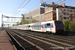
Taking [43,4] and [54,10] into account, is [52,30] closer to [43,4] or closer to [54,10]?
[43,4]

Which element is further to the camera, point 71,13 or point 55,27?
point 71,13

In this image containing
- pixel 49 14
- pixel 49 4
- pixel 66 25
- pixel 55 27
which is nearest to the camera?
pixel 55 27

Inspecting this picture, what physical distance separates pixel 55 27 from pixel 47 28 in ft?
9.01

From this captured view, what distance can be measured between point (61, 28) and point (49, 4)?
525 centimetres

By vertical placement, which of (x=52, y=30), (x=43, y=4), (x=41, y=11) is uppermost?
(x=41, y=11)

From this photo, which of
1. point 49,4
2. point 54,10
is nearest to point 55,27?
point 49,4

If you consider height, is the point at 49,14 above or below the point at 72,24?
above

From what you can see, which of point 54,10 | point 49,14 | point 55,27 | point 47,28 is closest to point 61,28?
point 55,27

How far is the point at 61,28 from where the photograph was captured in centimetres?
1830

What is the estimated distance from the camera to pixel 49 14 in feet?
208

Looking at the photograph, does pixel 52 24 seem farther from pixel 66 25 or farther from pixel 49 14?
pixel 49 14

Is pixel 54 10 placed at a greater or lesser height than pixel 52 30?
greater

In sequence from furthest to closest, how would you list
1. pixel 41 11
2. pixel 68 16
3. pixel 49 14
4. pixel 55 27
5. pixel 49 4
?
1. pixel 41 11
2. pixel 49 14
3. pixel 68 16
4. pixel 49 4
5. pixel 55 27

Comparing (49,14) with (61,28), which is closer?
(61,28)
